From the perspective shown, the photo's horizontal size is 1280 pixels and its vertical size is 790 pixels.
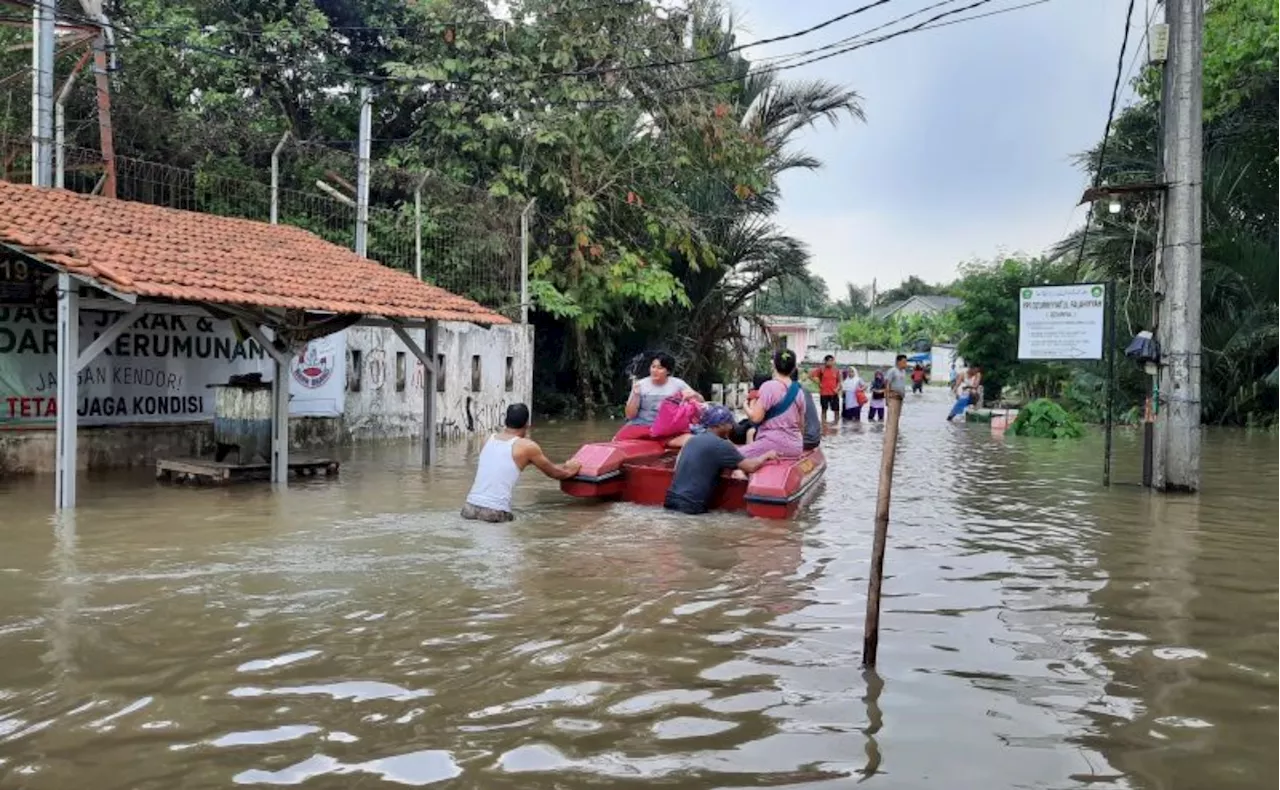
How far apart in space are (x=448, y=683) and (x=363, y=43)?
2193 cm

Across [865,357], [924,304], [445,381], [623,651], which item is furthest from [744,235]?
[924,304]

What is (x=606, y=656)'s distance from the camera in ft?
17.7

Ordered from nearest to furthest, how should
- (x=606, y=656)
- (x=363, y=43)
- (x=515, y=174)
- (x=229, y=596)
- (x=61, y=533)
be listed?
1. (x=606, y=656)
2. (x=229, y=596)
3. (x=61, y=533)
4. (x=515, y=174)
5. (x=363, y=43)

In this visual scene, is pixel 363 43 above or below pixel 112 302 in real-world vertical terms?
above

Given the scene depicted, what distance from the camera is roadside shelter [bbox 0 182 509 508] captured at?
980 centimetres

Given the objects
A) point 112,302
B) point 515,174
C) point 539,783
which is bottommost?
point 539,783

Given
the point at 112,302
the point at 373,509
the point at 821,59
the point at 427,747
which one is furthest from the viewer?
the point at 821,59

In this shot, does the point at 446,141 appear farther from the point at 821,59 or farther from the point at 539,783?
the point at 539,783

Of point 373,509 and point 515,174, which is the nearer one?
point 373,509

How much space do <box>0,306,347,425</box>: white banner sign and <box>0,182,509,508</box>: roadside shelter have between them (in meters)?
0.43

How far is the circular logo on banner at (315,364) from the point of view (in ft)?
53.3

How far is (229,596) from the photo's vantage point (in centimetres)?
648

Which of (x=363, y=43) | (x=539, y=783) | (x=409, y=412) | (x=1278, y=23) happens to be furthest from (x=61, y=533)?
(x=1278, y=23)

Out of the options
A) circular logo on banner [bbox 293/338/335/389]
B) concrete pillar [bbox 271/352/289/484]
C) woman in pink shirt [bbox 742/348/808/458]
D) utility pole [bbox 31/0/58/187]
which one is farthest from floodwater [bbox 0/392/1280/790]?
circular logo on banner [bbox 293/338/335/389]
